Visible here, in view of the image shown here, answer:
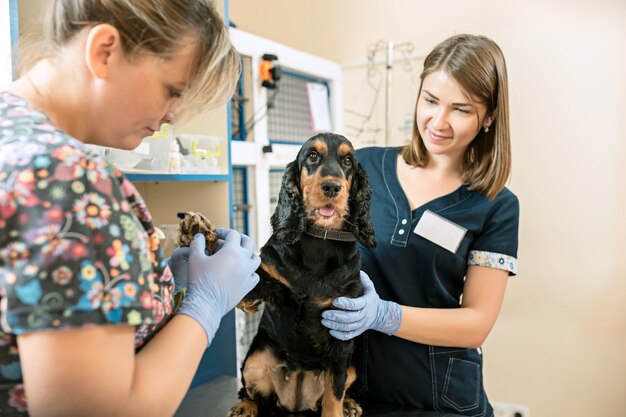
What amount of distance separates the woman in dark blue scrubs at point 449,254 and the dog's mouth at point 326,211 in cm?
35

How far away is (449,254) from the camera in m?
1.45

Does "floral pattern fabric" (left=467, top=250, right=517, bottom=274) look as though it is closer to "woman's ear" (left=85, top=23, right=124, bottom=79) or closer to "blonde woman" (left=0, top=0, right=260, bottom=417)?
"blonde woman" (left=0, top=0, right=260, bottom=417)

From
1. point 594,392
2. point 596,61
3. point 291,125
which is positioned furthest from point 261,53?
point 594,392

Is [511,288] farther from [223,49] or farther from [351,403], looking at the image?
→ [223,49]

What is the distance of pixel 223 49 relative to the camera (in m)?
0.73

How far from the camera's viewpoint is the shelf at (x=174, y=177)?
1.51 m

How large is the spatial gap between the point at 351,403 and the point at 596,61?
7.36 feet

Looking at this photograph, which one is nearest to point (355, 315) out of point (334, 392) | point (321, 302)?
point (321, 302)

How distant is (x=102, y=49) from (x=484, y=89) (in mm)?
1163

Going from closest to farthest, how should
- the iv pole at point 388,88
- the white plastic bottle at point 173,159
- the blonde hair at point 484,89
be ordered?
the blonde hair at point 484,89 → the white plastic bottle at point 173,159 → the iv pole at point 388,88

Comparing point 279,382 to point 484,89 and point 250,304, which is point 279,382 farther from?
point 484,89

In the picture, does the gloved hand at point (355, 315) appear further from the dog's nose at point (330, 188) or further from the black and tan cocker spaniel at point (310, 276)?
the dog's nose at point (330, 188)

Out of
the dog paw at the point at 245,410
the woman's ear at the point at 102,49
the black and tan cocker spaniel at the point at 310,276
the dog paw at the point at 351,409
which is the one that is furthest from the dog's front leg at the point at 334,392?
the woman's ear at the point at 102,49

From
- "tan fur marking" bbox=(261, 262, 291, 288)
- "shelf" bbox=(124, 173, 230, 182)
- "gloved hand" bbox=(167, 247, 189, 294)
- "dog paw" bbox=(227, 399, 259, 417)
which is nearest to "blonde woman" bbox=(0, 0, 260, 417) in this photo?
"gloved hand" bbox=(167, 247, 189, 294)
